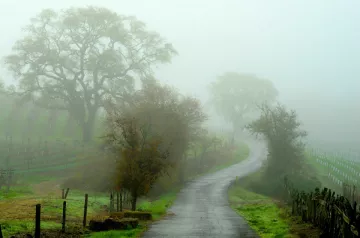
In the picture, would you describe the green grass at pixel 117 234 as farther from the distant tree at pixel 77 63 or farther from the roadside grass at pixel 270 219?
the distant tree at pixel 77 63

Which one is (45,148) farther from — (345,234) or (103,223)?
(345,234)

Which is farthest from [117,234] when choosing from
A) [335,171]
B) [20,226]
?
[335,171]

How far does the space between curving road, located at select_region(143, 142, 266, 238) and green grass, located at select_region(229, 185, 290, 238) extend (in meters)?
0.73

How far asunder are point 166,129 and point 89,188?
38.5ft

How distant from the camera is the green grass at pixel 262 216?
83.3 ft

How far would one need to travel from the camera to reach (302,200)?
92.3ft

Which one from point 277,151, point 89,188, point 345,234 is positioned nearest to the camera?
point 345,234

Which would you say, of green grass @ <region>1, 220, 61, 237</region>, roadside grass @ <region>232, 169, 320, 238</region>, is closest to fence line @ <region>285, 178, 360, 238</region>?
roadside grass @ <region>232, 169, 320, 238</region>

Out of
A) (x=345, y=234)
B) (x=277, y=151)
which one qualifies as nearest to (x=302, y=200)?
(x=345, y=234)

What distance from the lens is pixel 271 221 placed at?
3006cm

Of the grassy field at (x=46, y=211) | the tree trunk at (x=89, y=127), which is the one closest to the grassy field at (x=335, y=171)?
the grassy field at (x=46, y=211)

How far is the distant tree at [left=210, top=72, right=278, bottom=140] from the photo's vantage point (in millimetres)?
129250

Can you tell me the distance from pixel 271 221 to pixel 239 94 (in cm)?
10073

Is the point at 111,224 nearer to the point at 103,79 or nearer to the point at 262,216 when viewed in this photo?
the point at 262,216
